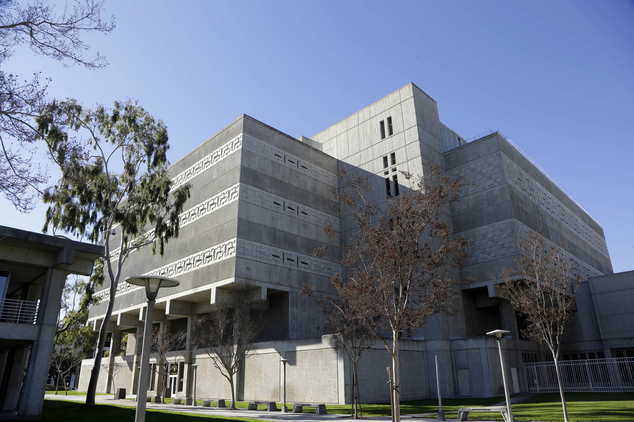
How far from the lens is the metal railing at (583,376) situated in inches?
1208

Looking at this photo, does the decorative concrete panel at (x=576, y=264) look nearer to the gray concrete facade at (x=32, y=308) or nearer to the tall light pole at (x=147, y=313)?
the gray concrete facade at (x=32, y=308)

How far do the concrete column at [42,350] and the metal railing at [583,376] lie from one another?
3182 centimetres

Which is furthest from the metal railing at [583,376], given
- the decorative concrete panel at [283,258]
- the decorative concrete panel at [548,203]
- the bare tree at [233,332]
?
the bare tree at [233,332]

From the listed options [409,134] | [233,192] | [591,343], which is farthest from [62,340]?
[591,343]

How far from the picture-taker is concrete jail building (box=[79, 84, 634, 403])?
30.8 meters

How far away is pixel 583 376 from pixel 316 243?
75.5 feet

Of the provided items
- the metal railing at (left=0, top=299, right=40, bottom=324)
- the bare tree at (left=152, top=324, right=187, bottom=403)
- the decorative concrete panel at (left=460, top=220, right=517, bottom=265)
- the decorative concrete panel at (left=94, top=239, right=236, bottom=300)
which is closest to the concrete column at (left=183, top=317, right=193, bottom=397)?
the bare tree at (left=152, top=324, right=187, bottom=403)

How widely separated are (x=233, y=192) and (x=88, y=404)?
18.1 metres

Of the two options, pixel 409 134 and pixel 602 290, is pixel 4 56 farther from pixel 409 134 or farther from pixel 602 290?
pixel 602 290

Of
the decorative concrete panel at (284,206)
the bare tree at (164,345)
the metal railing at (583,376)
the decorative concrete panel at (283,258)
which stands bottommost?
the metal railing at (583,376)

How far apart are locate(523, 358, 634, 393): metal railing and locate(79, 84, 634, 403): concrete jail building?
1185 millimetres

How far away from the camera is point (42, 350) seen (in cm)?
1842

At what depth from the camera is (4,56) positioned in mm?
10211

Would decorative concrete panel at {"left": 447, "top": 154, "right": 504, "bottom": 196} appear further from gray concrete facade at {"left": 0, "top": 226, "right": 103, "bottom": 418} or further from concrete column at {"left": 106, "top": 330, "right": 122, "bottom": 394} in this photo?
concrete column at {"left": 106, "top": 330, "right": 122, "bottom": 394}
